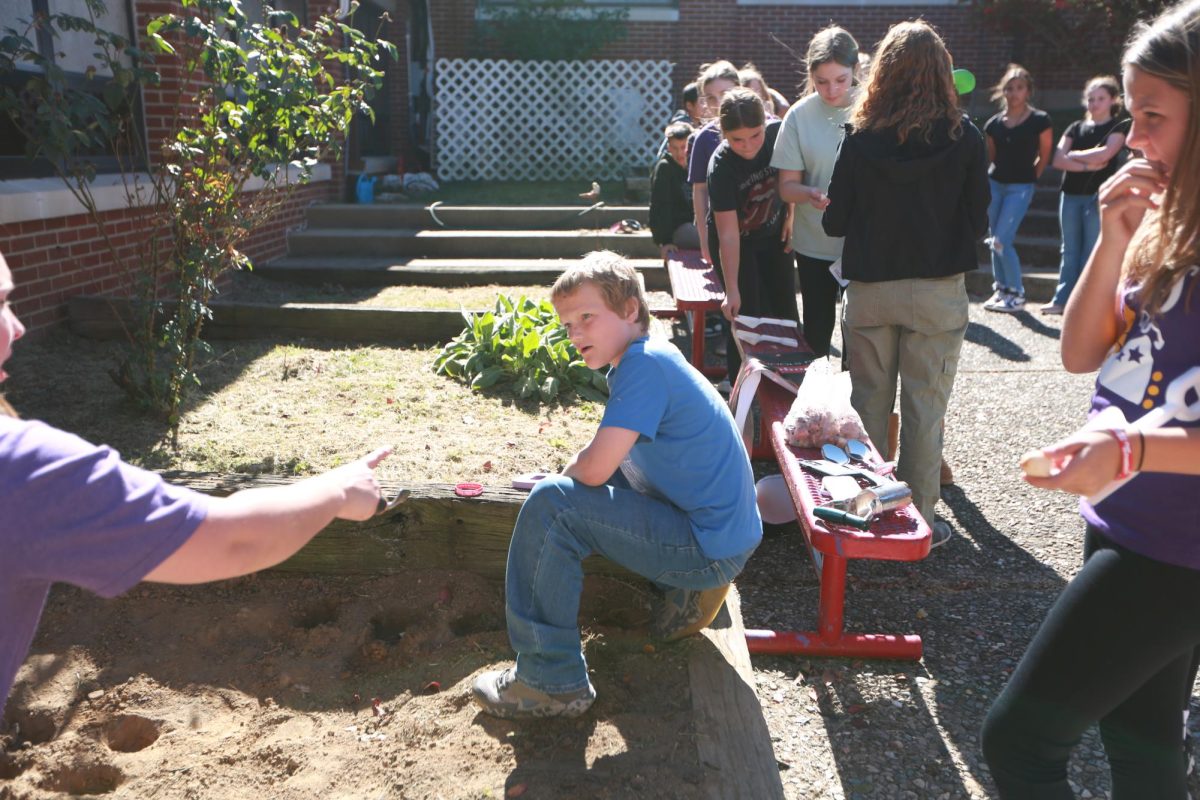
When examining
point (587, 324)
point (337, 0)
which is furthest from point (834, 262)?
point (337, 0)

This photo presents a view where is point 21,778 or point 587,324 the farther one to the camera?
point 587,324

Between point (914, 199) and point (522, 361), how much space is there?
2.66m

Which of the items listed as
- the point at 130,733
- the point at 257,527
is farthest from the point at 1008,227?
the point at 257,527

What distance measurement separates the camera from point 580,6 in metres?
15.0

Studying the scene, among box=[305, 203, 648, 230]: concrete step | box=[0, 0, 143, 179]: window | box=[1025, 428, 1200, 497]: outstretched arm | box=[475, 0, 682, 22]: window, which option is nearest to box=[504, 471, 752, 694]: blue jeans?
box=[1025, 428, 1200, 497]: outstretched arm

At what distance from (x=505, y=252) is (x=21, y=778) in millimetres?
8428

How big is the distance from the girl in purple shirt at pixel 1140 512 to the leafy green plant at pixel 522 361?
391 cm

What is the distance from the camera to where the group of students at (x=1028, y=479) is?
135 centimetres

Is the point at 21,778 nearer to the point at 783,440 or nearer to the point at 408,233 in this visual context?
the point at 783,440

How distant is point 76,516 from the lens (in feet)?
4.24

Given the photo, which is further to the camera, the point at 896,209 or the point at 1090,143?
the point at 1090,143

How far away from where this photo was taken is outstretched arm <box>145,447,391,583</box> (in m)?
1.38

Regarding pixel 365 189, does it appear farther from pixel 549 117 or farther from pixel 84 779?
pixel 84 779

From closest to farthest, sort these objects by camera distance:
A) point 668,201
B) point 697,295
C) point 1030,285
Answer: point 697,295, point 668,201, point 1030,285
